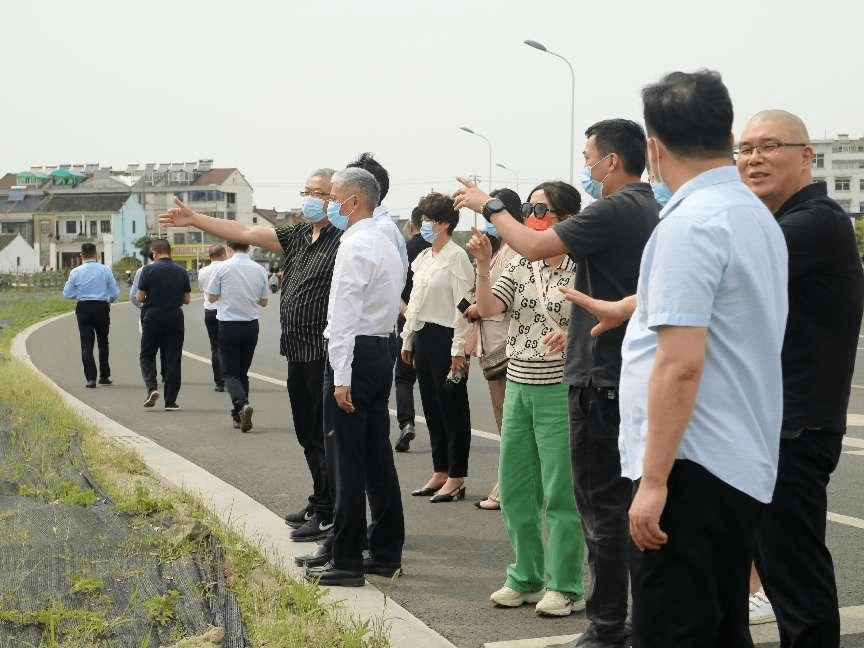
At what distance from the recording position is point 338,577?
5914 millimetres

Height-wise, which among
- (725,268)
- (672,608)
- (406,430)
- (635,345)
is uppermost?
(725,268)

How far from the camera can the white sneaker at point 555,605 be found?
5.46m

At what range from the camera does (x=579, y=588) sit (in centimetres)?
559

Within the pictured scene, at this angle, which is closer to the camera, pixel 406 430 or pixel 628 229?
pixel 628 229

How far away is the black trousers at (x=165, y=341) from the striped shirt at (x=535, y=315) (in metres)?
8.72

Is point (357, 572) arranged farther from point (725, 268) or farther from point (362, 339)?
point (725, 268)

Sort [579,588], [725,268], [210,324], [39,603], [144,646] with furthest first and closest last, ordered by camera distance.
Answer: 1. [210,324]
2. [579,588]
3. [39,603]
4. [144,646]
5. [725,268]

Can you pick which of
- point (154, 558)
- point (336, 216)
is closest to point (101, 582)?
point (154, 558)

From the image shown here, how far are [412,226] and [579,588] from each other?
19.4 feet

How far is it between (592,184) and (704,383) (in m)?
2.01

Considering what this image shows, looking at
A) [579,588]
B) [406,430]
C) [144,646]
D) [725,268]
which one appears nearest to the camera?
[725,268]

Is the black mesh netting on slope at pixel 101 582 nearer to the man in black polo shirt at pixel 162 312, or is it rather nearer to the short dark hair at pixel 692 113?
the short dark hair at pixel 692 113

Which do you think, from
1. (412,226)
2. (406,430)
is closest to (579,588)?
(406,430)

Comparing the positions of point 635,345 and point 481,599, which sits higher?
point 635,345
